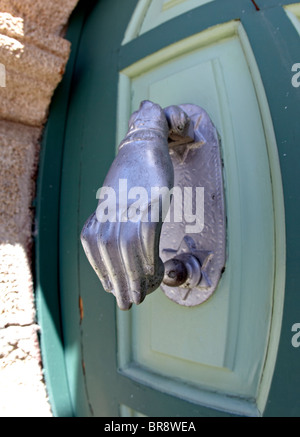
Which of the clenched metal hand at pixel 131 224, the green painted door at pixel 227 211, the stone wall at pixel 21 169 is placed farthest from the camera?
the stone wall at pixel 21 169

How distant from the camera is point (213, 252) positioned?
516 mm

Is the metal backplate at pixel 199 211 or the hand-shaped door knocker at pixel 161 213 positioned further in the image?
the metal backplate at pixel 199 211

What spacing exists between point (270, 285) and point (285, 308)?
36mm

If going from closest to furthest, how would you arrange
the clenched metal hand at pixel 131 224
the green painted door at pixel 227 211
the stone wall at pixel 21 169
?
the clenched metal hand at pixel 131 224, the green painted door at pixel 227 211, the stone wall at pixel 21 169

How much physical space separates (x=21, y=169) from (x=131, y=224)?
366 mm

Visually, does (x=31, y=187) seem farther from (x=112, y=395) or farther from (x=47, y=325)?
(x=112, y=395)

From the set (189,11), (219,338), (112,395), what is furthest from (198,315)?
(189,11)

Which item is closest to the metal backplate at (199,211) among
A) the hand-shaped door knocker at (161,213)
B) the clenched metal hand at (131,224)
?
the hand-shaped door knocker at (161,213)

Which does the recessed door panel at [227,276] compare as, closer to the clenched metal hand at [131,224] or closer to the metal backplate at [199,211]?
the metal backplate at [199,211]

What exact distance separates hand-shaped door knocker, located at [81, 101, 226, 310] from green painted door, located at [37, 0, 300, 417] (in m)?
0.02

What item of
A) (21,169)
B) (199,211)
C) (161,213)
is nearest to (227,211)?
(199,211)

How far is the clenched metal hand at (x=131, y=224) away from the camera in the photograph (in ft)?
1.25

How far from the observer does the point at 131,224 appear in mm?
382

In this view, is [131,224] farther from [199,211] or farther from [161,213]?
[199,211]
